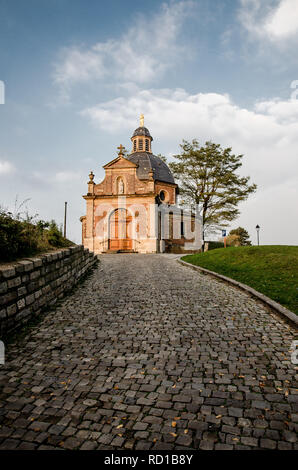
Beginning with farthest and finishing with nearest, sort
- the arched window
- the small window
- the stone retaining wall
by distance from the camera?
1. the small window
2. the arched window
3. the stone retaining wall

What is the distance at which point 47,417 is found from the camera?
8.74 feet

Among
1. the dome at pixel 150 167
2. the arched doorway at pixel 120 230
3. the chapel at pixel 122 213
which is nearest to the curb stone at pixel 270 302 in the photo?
the chapel at pixel 122 213

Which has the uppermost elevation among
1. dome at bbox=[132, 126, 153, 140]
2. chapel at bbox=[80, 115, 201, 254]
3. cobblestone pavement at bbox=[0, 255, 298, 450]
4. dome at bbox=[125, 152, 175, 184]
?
dome at bbox=[132, 126, 153, 140]

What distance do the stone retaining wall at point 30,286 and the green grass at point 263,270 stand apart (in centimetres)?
573

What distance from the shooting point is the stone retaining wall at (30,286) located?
4695 millimetres

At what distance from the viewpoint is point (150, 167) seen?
34719mm

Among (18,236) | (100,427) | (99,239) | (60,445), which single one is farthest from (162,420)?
(99,239)

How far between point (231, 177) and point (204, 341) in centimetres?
2669

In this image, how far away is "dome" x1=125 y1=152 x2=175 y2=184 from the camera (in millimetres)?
34281

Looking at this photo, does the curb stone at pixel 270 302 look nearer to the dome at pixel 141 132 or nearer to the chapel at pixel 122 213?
the chapel at pixel 122 213

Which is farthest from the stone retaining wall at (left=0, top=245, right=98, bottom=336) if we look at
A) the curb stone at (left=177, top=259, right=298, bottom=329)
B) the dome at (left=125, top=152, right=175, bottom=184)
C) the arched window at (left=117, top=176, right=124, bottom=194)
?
the dome at (left=125, top=152, right=175, bottom=184)

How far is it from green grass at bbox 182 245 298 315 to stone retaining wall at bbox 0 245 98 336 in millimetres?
5734

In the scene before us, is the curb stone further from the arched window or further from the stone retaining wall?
the arched window
